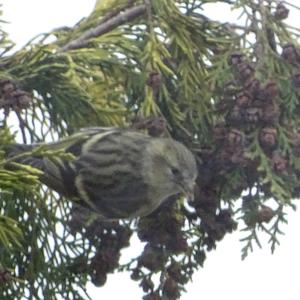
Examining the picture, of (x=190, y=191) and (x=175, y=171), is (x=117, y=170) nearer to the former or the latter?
(x=175, y=171)

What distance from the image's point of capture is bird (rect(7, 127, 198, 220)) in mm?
3230

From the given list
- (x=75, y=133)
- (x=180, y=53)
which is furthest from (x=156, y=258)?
(x=180, y=53)

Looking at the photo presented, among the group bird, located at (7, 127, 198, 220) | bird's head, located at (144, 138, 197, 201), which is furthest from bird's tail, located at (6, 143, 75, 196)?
bird's head, located at (144, 138, 197, 201)

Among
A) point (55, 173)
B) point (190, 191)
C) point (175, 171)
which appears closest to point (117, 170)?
point (175, 171)

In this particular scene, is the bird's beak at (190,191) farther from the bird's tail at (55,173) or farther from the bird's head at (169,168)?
the bird's tail at (55,173)

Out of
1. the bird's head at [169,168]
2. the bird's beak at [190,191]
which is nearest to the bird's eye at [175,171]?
the bird's head at [169,168]

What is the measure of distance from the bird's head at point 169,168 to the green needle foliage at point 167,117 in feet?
0.11

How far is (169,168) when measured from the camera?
3574 mm

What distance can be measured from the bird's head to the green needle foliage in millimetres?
33

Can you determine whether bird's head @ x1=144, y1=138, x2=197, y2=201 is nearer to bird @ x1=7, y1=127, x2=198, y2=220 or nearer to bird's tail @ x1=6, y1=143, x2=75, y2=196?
bird @ x1=7, y1=127, x2=198, y2=220

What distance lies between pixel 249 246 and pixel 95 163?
60cm

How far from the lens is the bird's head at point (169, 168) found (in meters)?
3.16

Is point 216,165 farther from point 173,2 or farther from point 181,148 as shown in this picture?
point 173,2

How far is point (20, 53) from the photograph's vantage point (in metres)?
3.27
